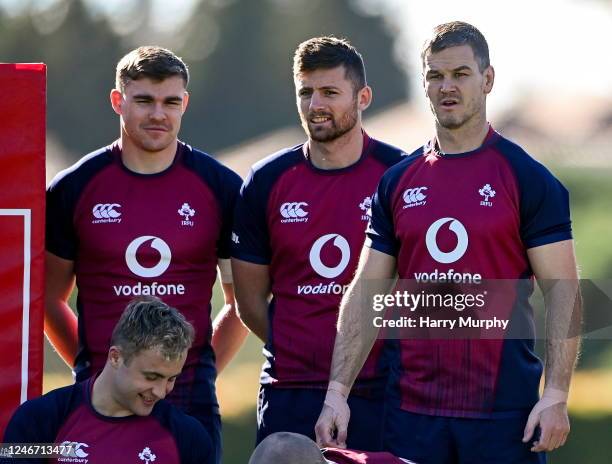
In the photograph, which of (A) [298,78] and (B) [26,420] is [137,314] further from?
(A) [298,78]

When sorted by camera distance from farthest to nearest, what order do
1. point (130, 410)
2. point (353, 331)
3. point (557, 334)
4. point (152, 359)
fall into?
point (353, 331), point (557, 334), point (130, 410), point (152, 359)

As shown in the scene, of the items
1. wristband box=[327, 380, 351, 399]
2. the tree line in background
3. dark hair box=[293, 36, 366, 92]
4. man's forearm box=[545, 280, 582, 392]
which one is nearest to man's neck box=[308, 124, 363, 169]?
dark hair box=[293, 36, 366, 92]

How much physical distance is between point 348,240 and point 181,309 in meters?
0.65

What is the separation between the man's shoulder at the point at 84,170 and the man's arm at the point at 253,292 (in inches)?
23.8

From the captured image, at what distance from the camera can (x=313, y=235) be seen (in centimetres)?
469

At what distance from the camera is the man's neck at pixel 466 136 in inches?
168

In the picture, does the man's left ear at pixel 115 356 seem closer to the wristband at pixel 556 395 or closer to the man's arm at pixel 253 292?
the man's arm at pixel 253 292

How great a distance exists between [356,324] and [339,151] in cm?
73

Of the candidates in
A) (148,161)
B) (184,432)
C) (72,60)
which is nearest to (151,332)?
(184,432)

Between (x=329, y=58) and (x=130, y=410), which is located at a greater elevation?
(x=329, y=58)

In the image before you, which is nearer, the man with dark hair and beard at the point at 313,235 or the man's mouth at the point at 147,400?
the man's mouth at the point at 147,400

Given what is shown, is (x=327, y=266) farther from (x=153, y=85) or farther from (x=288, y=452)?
(x=288, y=452)

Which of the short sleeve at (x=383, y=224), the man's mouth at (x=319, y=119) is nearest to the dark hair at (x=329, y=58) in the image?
the man's mouth at (x=319, y=119)

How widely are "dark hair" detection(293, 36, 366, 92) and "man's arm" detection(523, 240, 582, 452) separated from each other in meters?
1.05
